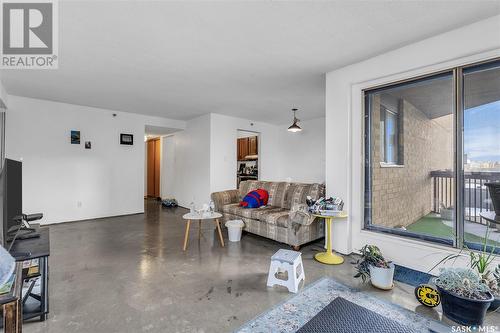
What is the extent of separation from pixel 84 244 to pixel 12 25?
9.30 feet

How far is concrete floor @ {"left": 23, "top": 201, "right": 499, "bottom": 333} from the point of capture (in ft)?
5.86

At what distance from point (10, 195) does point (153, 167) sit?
279 inches

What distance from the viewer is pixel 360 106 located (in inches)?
120

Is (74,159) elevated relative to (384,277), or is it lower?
elevated

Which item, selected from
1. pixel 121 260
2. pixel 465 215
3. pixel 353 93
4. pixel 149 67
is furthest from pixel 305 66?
pixel 121 260

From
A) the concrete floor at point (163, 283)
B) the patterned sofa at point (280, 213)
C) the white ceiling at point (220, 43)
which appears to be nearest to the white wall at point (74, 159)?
the white ceiling at point (220, 43)

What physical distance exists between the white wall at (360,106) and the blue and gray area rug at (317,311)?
890mm

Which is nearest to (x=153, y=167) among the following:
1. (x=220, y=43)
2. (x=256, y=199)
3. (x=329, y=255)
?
(x=256, y=199)

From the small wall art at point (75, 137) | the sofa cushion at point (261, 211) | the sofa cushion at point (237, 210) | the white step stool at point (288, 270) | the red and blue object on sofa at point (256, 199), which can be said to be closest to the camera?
the white step stool at point (288, 270)

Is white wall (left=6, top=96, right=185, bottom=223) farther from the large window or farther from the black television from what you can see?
the large window

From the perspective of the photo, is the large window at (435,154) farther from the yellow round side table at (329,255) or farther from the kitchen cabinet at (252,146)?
the kitchen cabinet at (252,146)

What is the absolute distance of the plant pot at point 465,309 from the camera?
65.5 inches

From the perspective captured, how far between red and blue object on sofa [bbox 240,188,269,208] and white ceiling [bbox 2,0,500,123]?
1.83 m

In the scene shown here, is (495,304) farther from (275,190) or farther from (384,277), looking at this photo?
(275,190)
